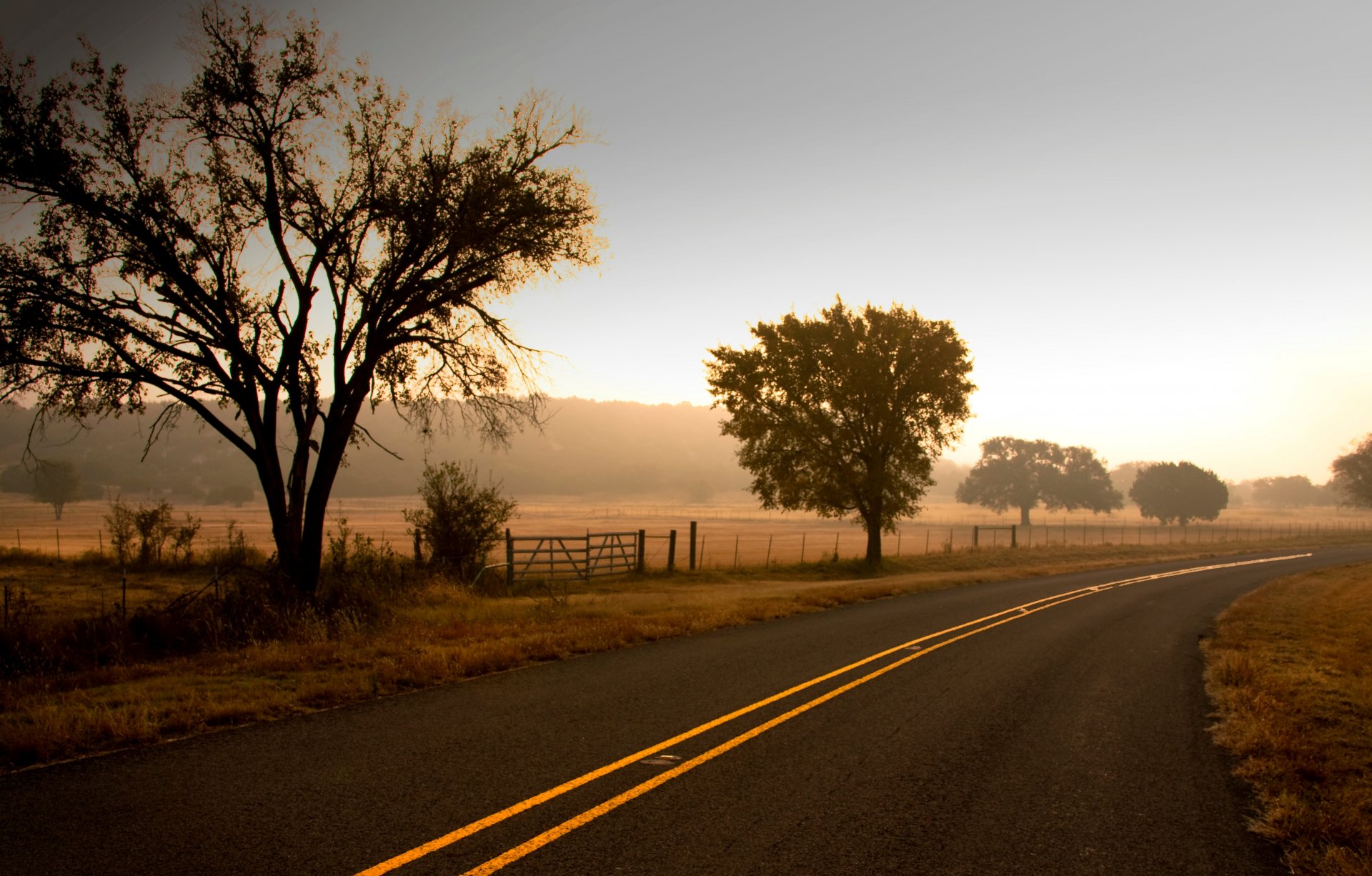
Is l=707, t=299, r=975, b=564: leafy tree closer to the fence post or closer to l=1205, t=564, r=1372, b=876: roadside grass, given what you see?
the fence post

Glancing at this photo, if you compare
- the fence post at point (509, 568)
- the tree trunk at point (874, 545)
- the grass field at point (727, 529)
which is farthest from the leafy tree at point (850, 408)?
the fence post at point (509, 568)

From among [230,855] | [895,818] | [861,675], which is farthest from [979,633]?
[230,855]

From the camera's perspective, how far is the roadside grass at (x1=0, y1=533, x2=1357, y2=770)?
296 inches

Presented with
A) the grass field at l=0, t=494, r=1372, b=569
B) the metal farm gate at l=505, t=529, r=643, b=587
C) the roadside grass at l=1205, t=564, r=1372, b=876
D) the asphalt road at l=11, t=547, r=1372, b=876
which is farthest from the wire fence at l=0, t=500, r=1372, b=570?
the asphalt road at l=11, t=547, r=1372, b=876

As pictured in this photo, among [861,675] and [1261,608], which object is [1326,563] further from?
[861,675]

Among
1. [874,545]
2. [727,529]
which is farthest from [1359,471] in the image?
[874,545]

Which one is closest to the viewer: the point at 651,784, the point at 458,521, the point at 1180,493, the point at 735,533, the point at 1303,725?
the point at 651,784

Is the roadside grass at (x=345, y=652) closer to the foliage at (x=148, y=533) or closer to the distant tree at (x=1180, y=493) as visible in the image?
the foliage at (x=148, y=533)

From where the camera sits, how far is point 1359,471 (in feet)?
298

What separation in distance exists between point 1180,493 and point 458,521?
356 ft

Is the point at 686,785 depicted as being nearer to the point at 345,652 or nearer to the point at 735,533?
the point at 345,652

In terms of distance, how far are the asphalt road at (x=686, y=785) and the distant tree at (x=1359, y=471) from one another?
4215 inches

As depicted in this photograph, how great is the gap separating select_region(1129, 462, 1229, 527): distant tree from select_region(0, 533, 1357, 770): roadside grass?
3758 inches

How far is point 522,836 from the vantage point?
4.93 metres
